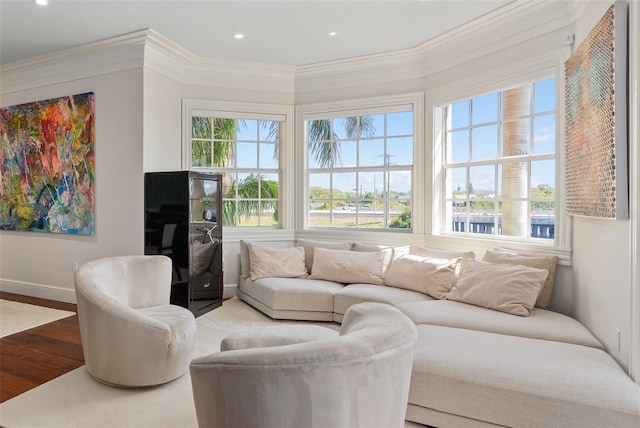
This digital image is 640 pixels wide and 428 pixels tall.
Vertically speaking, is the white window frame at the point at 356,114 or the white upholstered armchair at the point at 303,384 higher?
the white window frame at the point at 356,114

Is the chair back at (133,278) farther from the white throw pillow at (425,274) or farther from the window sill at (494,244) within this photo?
the window sill at (494,244)

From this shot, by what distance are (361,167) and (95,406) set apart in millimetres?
3408

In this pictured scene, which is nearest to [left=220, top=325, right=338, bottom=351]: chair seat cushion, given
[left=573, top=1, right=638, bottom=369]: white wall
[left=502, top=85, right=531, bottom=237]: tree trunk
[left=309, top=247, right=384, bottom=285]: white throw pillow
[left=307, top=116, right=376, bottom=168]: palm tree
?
[left=573, top=1, right=638, bottom=369]: white wall

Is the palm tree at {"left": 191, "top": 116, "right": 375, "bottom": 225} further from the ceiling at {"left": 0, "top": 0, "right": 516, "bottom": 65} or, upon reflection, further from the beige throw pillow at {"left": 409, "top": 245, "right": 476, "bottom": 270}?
the beige throw pillow at {"left": 409, "top": 245, "right": 476, "bottom": 270}

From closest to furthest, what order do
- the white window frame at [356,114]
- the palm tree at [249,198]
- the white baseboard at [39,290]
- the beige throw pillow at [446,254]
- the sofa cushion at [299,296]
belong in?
1. the beige throw pillow at [446,254]
2. the sofa cushion at [299,296]
3. the white window frame at [356,114]
4. the white baseboard at [39,290]
5. the palm tree at [249,198]

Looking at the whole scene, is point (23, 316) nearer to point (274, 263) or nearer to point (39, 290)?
point (39, 290)

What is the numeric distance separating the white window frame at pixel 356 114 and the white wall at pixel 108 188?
5.95 feet

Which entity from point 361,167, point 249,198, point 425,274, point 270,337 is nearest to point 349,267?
point 425,274

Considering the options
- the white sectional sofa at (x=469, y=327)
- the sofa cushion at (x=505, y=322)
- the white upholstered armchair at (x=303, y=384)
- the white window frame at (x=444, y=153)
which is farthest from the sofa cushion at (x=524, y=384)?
the white window frame at (x=444, y=153)

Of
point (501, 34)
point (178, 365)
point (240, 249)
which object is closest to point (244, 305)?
point (240, 249)

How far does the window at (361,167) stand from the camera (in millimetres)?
4371

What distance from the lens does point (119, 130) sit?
13.3ft

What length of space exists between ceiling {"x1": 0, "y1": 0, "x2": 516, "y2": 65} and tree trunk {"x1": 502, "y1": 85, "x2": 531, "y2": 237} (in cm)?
82

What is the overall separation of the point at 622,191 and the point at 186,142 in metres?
4.05
